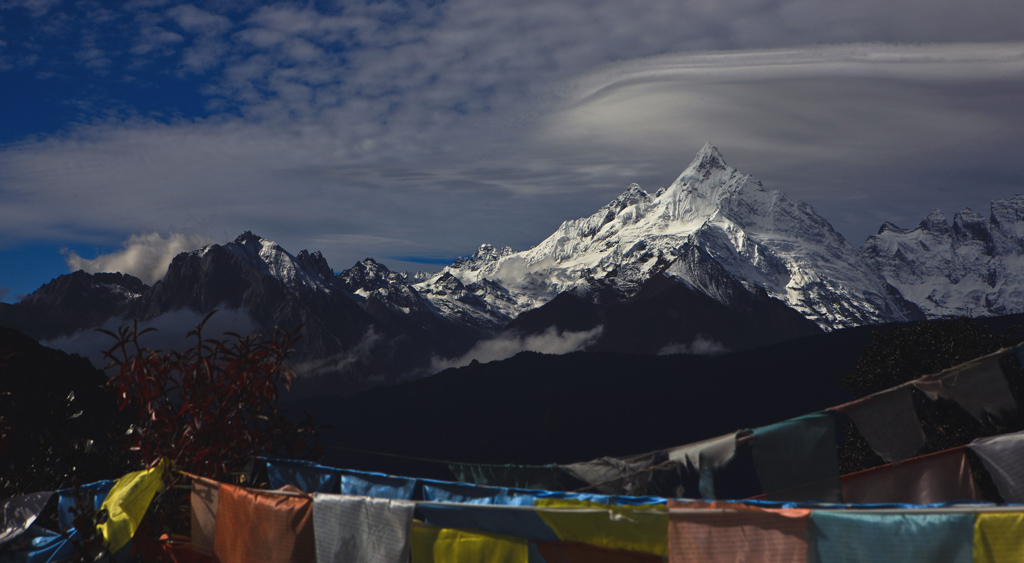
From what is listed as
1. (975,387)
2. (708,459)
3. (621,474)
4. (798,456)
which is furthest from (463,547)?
(975,387)

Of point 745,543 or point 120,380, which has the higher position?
point 120,380

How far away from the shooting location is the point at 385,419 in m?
177

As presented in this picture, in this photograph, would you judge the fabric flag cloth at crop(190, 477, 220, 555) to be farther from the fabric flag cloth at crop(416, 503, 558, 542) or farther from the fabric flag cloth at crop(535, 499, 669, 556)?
the fabric flag cloth at crop(535, 499, 669, 556)

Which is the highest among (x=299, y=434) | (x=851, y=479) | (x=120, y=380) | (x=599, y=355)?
(x=599, y=355)

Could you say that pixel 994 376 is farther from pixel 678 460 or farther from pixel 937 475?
pixel 678 460

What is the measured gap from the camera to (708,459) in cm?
534

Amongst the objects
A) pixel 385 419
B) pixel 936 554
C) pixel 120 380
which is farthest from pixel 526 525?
pixel 385 419

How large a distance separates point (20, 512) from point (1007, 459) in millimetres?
7032

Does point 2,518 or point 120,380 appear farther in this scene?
point 120,380

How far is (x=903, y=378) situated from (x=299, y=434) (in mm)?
22528

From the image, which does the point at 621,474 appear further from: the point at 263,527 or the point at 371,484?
the point at 263,527

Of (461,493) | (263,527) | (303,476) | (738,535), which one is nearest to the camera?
(738,535)

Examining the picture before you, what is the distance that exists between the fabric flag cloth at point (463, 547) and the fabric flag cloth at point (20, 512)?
116 inches

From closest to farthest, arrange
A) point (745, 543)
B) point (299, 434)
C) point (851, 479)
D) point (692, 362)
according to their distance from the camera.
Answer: point (745, 543) → point (299, 434) → point (851, 479) → point (692, 362)
